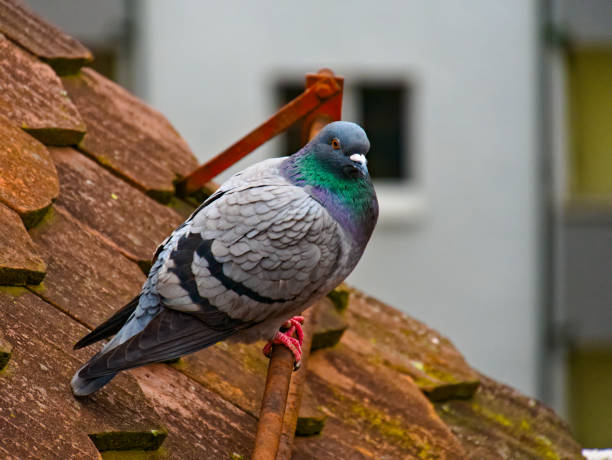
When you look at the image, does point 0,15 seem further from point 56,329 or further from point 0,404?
point 0,404

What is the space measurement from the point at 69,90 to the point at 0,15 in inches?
15.4

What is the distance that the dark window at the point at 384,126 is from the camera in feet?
44.0

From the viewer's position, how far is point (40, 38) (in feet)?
14.5

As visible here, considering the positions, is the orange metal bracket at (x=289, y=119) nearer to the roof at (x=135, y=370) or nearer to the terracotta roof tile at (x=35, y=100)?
the roof at (x=135, y=370)

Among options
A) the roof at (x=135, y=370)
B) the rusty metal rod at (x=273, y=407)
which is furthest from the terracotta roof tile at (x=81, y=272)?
the rusty metal rod at (x=273, y=407)

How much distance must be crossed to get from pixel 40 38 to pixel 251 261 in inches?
63.2

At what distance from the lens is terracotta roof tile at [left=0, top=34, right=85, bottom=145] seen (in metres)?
3.93

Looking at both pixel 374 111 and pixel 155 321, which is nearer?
pixel 155 321

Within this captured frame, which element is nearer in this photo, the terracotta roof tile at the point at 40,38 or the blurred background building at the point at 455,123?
the terracotta roof tile at the point at 40,38

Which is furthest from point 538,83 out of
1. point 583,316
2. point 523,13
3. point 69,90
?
point 69,90

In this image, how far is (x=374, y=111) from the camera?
13.5 m

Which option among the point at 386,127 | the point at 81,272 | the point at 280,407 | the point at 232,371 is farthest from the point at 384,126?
the point at 280,407

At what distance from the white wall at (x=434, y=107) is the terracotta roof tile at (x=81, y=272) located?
31.9 ft

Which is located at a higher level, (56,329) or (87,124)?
(87,124)
